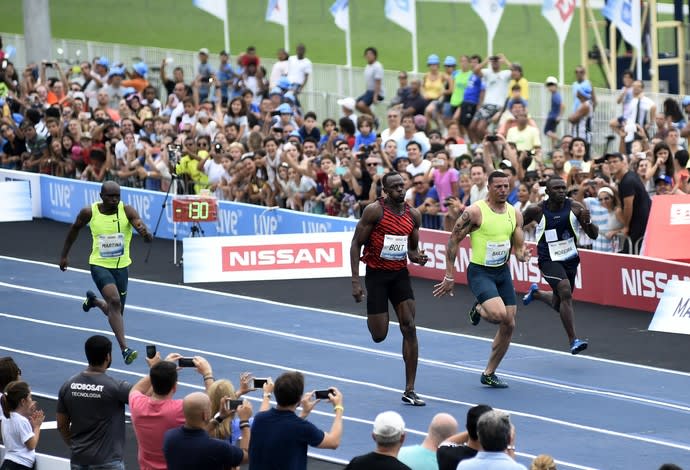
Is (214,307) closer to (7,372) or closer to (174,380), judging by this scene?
(7,372)

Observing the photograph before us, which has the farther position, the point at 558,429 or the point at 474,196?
the point at 474,196

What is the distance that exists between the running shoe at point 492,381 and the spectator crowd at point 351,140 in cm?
397

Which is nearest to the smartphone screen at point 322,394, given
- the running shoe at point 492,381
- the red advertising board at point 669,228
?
the running shoe at point 492,381

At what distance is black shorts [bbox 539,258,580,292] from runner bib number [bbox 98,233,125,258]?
4483 mm

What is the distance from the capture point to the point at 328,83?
113 ft

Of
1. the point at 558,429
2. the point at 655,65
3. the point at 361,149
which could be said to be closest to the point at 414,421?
the point at 558,429

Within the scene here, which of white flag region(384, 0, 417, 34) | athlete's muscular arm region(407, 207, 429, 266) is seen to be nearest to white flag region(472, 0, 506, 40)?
white flag region(384, 0, 417, 34)

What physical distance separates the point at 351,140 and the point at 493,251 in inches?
413

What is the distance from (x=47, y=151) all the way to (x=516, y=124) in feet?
32.5

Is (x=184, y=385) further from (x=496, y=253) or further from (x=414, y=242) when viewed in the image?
(x=496, y=253)

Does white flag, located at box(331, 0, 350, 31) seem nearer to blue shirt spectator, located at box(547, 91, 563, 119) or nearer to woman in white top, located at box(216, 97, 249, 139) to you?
woman in white top, located at box(216, 97, 249, 139)

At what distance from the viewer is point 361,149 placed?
24.4 metres

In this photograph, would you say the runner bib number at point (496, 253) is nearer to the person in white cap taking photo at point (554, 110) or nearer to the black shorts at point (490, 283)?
the black shorts at point (490, 283)

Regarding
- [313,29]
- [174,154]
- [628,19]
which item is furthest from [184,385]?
[313,29]
